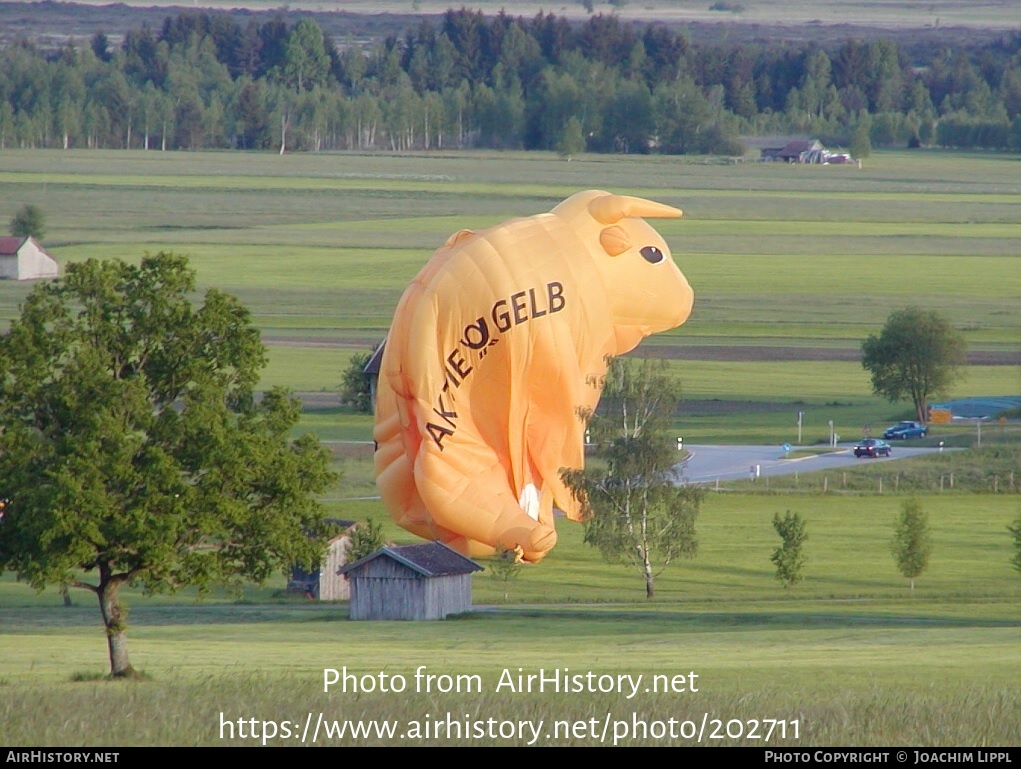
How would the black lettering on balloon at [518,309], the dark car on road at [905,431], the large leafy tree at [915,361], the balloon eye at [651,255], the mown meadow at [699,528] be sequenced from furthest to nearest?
1. the large leafy tree at [915,361]
2. the dark car on road at [905,431]
3. the mown meadow at [699,528]
4. the balloon eye at [651,255]
5. the black lettering on balloon at [518,309]

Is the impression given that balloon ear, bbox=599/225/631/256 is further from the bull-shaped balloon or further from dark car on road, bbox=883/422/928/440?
dark car on road, bbox=883/422/928/440

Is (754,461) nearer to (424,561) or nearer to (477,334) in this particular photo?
(424,561)

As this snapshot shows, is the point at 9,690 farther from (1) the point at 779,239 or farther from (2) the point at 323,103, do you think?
(2) the point at 323,103

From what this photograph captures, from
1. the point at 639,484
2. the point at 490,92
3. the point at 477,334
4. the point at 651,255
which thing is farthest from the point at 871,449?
the point at 490,92

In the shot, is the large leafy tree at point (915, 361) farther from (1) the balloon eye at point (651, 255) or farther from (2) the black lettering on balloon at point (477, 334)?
(2) the black lettering on balloon at point (477, 334)

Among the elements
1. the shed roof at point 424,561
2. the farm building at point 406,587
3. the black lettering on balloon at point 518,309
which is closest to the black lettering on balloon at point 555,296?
the black lettering on balloon at point 518,309

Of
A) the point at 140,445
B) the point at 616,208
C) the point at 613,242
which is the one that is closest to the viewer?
the point at 613,242

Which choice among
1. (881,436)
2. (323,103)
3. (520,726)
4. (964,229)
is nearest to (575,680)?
(520,726)

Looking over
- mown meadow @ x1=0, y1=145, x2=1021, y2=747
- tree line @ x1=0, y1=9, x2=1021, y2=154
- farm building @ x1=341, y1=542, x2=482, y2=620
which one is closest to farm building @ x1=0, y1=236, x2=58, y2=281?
mown meadow @ x1=0, y1=145, x2=1021, y2=747
